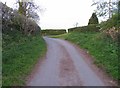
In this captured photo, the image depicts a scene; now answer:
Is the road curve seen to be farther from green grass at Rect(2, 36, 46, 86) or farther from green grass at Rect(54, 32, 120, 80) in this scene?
green grass at Rect(54, 32, 120, 80)

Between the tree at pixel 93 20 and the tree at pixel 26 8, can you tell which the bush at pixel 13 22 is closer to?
the tree at pixel 26 8

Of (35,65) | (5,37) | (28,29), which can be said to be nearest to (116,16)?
(28,29)

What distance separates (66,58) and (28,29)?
11.4 metres

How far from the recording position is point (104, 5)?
128 ft

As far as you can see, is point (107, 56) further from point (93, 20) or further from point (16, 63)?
point (93, 20)

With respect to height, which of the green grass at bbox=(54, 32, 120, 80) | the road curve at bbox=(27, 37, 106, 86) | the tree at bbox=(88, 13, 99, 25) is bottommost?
the road curve at bbox=(27, 37, 106, 86)

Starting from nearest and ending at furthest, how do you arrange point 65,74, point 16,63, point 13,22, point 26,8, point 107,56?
point 65,74, point 16,63, point 107,56, point 13,22, point 26,8

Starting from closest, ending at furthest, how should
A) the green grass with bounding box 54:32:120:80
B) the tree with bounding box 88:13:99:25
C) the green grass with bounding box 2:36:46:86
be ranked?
1. the green grass with bounding box 2:36:46:86
2. the green grass with bounding box 54:32:120:80
3. the tree with bounding box 88:13:99:25

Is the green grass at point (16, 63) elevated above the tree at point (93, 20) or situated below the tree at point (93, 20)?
below

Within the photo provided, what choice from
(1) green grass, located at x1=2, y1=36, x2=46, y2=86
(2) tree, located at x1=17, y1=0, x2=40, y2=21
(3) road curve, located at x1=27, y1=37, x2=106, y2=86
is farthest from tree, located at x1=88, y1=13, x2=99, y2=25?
(3) road curve, located at x1=27, y1=37, x2=106, y2=86

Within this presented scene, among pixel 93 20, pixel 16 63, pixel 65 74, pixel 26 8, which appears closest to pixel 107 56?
pixel 65 74

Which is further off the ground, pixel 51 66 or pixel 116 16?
pixel 116 16

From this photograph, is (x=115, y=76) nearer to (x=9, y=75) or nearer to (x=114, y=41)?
Result: (x=9, y=75)

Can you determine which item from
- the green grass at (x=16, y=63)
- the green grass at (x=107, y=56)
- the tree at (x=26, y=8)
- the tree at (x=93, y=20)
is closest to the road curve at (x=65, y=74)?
the green grass at (x=16, y=63)
